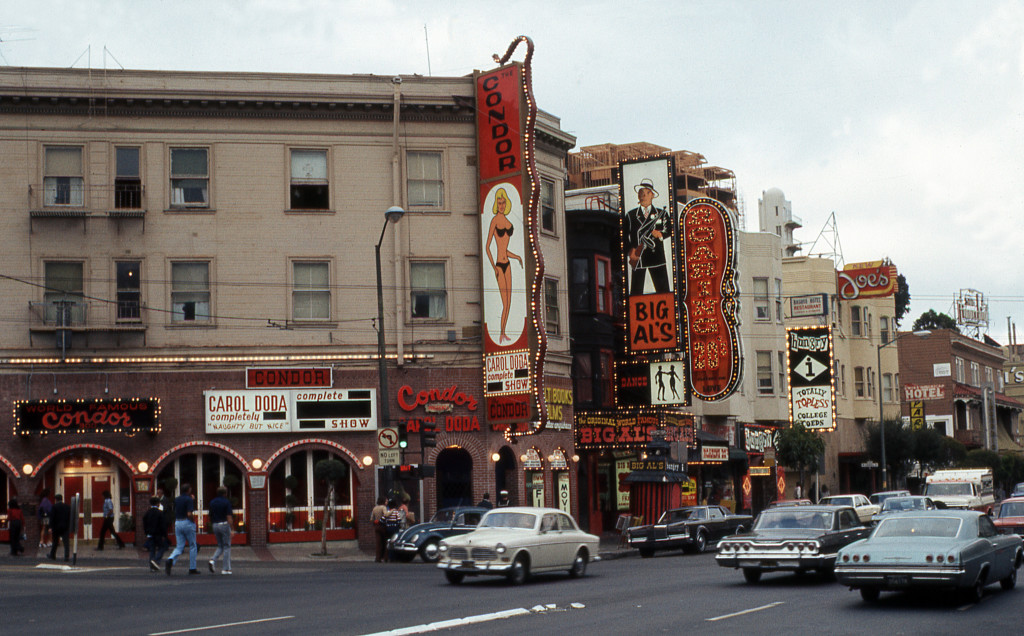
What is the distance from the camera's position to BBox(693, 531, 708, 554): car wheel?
34.9m

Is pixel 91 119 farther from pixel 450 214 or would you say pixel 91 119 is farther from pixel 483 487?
pixel 483 487

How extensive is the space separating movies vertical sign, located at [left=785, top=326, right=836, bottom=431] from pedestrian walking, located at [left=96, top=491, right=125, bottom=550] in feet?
100

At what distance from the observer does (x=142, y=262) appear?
3741cm

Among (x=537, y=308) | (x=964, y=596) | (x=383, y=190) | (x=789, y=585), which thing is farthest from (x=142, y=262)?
(x=964, y=596)

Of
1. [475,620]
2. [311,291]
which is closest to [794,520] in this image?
[475,620]

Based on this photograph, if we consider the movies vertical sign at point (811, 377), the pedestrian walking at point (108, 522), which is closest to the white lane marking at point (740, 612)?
the pedestrian walking at point (108, 522)

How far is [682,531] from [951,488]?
59.0 ft

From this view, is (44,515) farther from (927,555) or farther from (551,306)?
(927,555)

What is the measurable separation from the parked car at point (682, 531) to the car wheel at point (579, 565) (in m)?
9.80

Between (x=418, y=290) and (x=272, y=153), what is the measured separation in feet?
20.5

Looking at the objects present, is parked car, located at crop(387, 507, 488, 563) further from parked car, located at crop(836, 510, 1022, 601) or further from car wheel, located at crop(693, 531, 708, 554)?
parked car, located at crop(836, 510, 1022, 601)

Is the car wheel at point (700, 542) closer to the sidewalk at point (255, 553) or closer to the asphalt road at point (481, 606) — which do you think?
the sidewalk at point (255, 553)

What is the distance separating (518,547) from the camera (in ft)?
74.8

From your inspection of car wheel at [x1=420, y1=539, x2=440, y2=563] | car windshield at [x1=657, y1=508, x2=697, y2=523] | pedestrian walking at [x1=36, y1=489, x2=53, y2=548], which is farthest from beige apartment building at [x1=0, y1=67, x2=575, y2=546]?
car windshield at [x1=657, y1=508, x2=697, y2=523]
